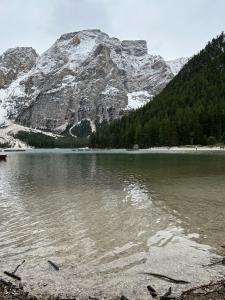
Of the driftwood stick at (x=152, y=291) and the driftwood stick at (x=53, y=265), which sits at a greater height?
the driftwood stick at (x=152, y=291)

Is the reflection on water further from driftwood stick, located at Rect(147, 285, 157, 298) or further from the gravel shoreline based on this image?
the gravel shoreline

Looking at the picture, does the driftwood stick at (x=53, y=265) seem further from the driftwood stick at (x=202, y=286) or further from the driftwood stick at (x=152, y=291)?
the driftwood stick at (x=202, y=286)

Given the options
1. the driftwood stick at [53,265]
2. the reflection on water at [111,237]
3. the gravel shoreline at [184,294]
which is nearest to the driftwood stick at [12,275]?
the reflection on water at [111,237]

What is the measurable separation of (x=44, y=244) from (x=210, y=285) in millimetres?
9191

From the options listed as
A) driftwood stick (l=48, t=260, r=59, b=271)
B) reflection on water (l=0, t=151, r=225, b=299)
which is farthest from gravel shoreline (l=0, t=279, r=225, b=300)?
driftwood stick (l=48, t=260, r=59, b=271)

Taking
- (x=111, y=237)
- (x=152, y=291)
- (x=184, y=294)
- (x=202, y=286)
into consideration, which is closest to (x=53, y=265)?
(x=152, y=291)

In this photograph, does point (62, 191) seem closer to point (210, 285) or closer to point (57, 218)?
point (57, 218)

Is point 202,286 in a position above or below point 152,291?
above

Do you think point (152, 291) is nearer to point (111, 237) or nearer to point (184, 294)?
point (184, 294)

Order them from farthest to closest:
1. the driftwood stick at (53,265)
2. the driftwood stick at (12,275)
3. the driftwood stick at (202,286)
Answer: the driftwood stick at (53,265) < the driftwood stick at (12,275) < the driftwood stick at (202,286)

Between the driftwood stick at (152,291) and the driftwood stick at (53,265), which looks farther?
the driftwood stick at (53,265)

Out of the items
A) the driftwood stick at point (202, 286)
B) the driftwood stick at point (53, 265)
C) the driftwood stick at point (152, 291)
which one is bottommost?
the driftwood stick at point (53, 265)

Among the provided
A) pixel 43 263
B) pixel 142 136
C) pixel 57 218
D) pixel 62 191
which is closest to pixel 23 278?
pixel 43 263

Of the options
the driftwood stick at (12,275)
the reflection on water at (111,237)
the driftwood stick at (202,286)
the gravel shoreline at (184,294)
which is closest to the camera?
the gravel shoreline at (184,294)
